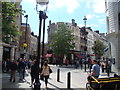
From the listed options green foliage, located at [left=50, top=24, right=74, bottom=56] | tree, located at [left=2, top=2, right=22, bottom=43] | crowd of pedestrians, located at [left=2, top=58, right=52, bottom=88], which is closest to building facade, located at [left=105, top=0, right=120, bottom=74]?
crowd of pedestrians, located at [left=2, top=58, right=52, bottom=88]

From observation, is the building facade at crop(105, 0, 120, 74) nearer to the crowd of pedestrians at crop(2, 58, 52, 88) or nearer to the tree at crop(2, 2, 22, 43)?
the crowd of pedestrians at crop(2, 58, 52, 88)

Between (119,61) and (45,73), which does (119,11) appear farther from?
(45,73)

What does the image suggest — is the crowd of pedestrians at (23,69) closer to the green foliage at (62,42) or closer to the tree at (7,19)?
the tree at (7,19)

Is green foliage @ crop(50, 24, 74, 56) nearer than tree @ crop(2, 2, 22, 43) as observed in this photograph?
No

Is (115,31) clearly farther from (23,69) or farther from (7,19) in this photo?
(7,19)

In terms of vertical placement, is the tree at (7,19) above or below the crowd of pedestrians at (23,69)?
above

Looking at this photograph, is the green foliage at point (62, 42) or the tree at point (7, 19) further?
the green foliage at point (62, 42)

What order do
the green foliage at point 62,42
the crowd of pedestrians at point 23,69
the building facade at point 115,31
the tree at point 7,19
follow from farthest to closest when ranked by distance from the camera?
1. the green foliage at point 62,42
2. the building facade at point 115,31
3. the tree at point 7,19
4. the crowd of pedestrians at point 23,69

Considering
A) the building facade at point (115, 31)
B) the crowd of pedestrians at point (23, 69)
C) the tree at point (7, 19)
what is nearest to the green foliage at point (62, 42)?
the building facade at point (115, 31)

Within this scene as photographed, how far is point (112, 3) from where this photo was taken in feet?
66.1

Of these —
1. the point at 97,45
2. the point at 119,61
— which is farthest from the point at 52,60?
the point at 119,61

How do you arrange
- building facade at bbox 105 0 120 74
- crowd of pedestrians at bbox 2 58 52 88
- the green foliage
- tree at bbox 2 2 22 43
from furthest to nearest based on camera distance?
the green foliage < building facade at bbox 105 0 120 74 < tree at bbox 2 2 22 43 < crowd of pedestrians at bbox 2 58 52 88

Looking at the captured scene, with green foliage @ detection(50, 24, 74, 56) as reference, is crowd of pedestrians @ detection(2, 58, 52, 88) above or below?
below

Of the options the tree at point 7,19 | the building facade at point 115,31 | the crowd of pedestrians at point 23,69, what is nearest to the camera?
the crowd of pedestrians at point 23,69
